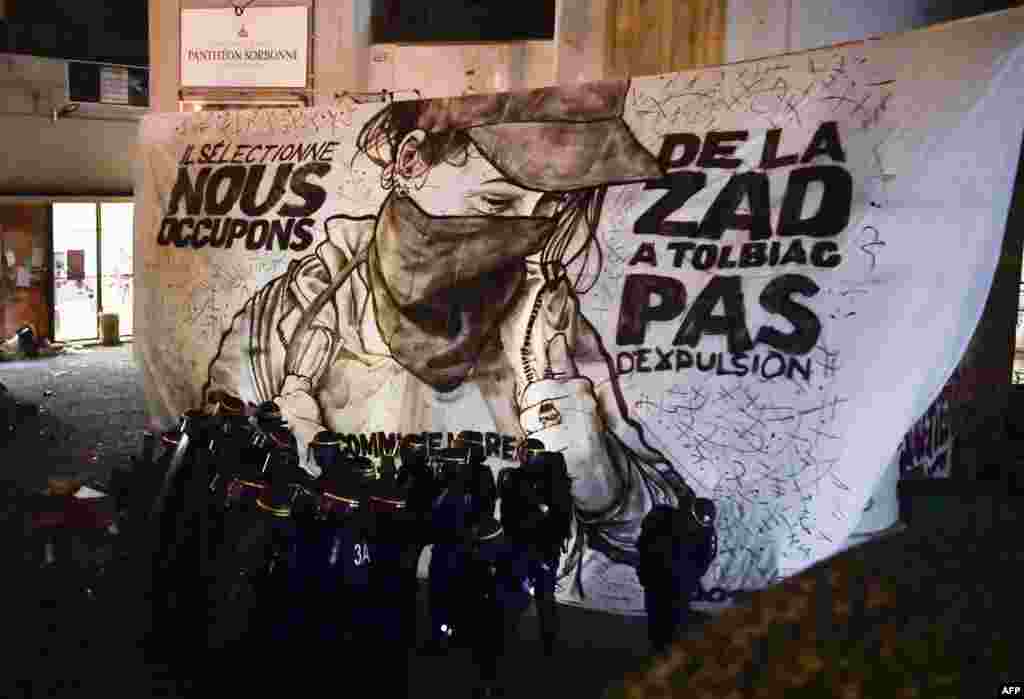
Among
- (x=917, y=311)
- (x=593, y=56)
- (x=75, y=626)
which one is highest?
(x=593, y=56)

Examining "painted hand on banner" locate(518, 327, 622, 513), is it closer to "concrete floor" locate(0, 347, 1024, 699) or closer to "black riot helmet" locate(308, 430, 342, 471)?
"concrete floor" locate(0, 347, 1024, 699)

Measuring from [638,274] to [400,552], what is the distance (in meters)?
1.91

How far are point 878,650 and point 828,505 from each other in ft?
15.9

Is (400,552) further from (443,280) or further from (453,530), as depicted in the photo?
(443,280)

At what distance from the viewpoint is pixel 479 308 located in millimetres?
7164

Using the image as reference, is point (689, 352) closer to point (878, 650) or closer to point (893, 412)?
point (893, 412)

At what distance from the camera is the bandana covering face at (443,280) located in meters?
7.07

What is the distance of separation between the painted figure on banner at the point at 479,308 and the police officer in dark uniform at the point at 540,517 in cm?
37

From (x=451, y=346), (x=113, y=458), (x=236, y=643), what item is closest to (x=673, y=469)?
(x=451, y=346)

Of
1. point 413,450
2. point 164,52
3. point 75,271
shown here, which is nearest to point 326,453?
point 413,450

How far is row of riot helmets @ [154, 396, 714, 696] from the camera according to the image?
18.4 ft

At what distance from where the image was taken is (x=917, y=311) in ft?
18.1

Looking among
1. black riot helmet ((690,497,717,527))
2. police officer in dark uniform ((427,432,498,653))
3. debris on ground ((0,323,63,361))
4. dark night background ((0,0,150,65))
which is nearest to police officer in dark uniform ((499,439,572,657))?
police officer in dark uniform ((427,432,498,653))

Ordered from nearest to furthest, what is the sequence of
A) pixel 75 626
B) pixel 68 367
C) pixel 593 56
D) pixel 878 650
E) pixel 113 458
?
pixel 878 650
pixel 75 626
pixel 593 56
pixel 113 458
pixel 68 367
